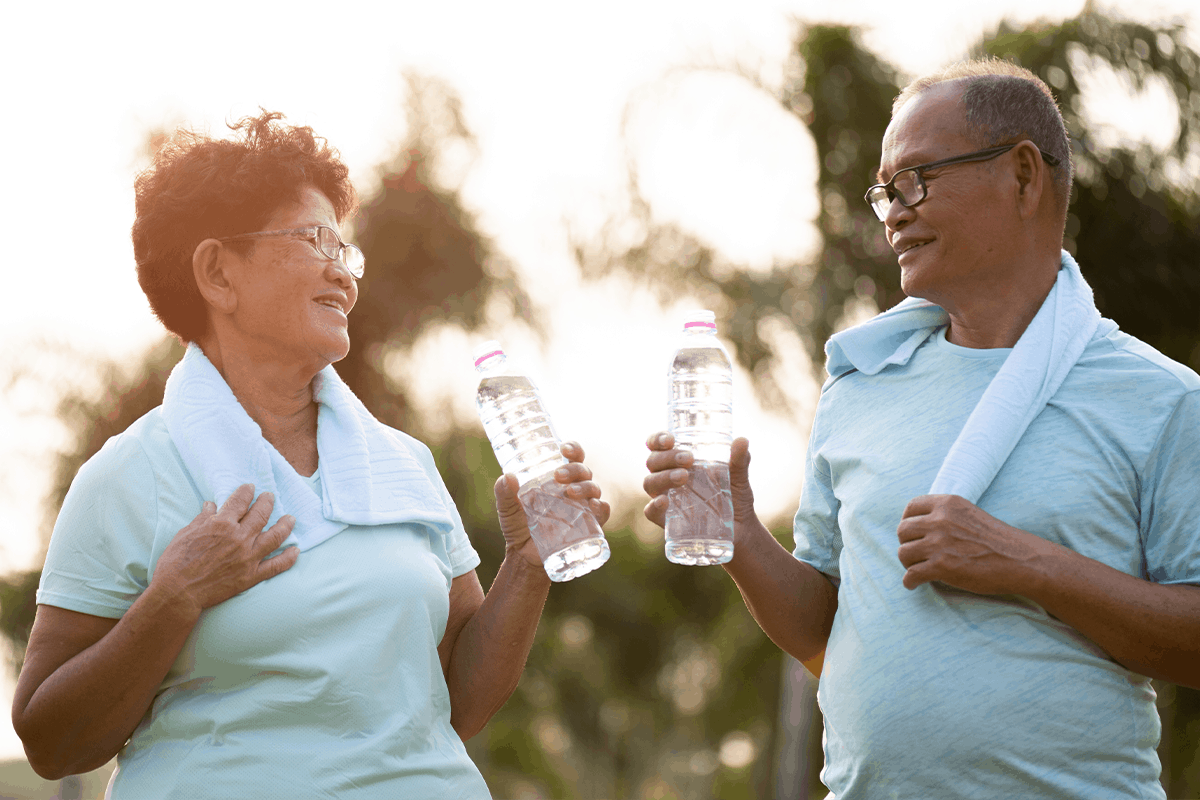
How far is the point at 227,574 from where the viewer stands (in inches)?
102

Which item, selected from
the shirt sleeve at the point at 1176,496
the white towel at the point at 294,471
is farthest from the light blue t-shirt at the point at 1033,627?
the white towel at the point at 294,471

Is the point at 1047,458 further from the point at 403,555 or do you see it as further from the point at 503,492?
the point at 403,555

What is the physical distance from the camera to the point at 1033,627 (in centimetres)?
262

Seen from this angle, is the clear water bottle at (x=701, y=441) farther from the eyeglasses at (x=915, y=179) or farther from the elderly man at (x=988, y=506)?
the eyeglasses at (x=915, y=179)

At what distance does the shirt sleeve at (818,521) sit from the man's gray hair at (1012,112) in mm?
935

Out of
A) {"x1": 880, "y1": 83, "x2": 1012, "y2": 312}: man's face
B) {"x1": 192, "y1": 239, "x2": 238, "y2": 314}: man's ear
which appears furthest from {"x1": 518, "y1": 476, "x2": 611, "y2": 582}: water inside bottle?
{"x1": 880, "y1": 83, "x2": 1012, "y2": 312}: man's face

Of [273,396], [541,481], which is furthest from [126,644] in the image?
[541,481]

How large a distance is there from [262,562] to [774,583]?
53.4 inches

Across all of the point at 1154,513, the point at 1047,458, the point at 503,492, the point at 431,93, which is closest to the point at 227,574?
the point at 503,492

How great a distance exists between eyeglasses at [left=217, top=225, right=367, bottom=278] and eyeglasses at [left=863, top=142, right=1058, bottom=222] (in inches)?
55.6

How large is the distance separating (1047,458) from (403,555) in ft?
5.32

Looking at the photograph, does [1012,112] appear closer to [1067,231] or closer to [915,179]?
[915,179]

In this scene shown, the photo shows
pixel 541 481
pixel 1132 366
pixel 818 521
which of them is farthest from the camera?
pixel 818 521

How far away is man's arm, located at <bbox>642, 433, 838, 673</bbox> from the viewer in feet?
9.94
